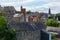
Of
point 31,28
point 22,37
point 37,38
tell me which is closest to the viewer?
point 22,37

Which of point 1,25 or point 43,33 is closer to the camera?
point 1,25

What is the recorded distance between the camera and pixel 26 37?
1795 cm

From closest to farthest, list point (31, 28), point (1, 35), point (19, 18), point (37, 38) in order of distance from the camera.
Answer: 1. point (1, 35)
2. point (37, 38)
3. point (31, 28)
4. point (19, 18)

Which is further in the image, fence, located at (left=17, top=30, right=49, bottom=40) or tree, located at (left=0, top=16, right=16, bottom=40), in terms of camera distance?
fence, located at (left=17, top=30, right=49, bottom=40)

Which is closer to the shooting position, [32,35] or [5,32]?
[5,32]

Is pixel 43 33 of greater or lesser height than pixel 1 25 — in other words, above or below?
below

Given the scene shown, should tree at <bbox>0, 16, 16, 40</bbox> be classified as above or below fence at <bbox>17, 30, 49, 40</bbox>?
above

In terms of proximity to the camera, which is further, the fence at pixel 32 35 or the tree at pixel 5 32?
the fence at pixel 32 35

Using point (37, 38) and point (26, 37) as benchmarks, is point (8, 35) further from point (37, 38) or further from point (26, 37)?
point (37, 38)

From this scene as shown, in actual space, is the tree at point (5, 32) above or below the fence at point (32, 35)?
above

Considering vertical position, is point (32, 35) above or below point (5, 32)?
below

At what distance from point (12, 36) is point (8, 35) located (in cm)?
34

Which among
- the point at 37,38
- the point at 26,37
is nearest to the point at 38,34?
the point at 37,38

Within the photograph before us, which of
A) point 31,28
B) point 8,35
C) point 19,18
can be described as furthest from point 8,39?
point 19,18
